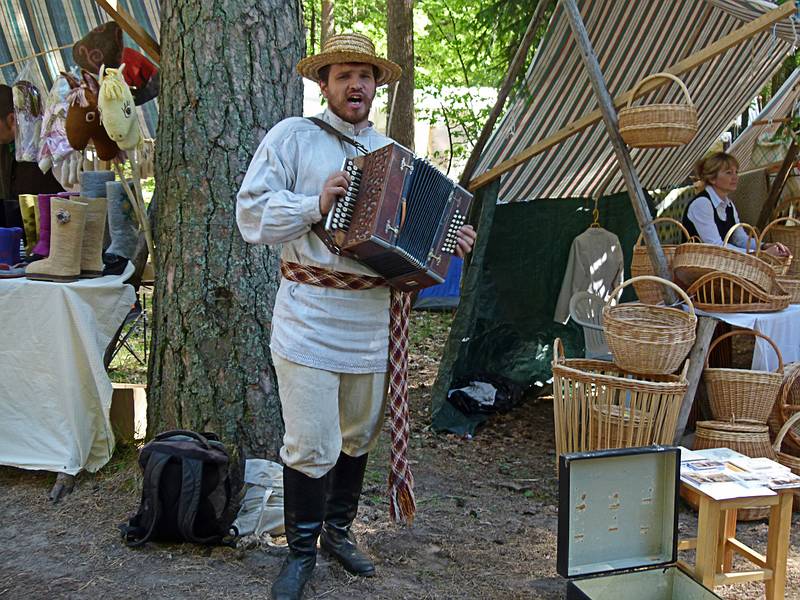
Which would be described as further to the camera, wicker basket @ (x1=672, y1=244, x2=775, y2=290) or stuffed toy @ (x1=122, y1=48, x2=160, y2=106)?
stuffed toy @ (x1=122, y1=48, x2=160, y2=106)

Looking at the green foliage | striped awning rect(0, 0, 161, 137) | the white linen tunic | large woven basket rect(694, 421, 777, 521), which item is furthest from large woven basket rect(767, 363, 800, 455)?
striped awning rect(0, 0, 161, 137)

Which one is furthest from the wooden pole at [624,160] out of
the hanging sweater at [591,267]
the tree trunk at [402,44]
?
the tree trunk at [402,44]

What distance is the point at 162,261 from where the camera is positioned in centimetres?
340

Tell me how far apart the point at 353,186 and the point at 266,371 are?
3.99 ft

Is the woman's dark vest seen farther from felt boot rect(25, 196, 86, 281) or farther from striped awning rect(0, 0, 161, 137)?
striped awning rect(0, 0, 161, 137)

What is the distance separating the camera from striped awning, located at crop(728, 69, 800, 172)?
6.11 meters

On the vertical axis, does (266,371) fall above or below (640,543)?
above

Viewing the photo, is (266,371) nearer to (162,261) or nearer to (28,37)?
(162,261)

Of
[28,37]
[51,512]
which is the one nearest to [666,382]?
[51,512]

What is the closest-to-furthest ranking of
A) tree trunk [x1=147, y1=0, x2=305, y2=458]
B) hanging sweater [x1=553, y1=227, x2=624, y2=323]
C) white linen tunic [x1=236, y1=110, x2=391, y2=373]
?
1. white linen tunic [x1=236, y1=110, x2=391, y2=373]
2. tree trunk [x1=147, y1=0, x2=305, y2=458]
3. hanging sweater [x1=553, y1=227, x2=624, y2=323]

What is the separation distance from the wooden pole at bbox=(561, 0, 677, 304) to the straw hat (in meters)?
1.56

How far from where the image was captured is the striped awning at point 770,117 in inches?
241

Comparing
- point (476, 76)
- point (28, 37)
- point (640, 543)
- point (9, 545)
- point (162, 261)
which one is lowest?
point (9, 545)

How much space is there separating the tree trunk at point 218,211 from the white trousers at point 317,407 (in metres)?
0.74
